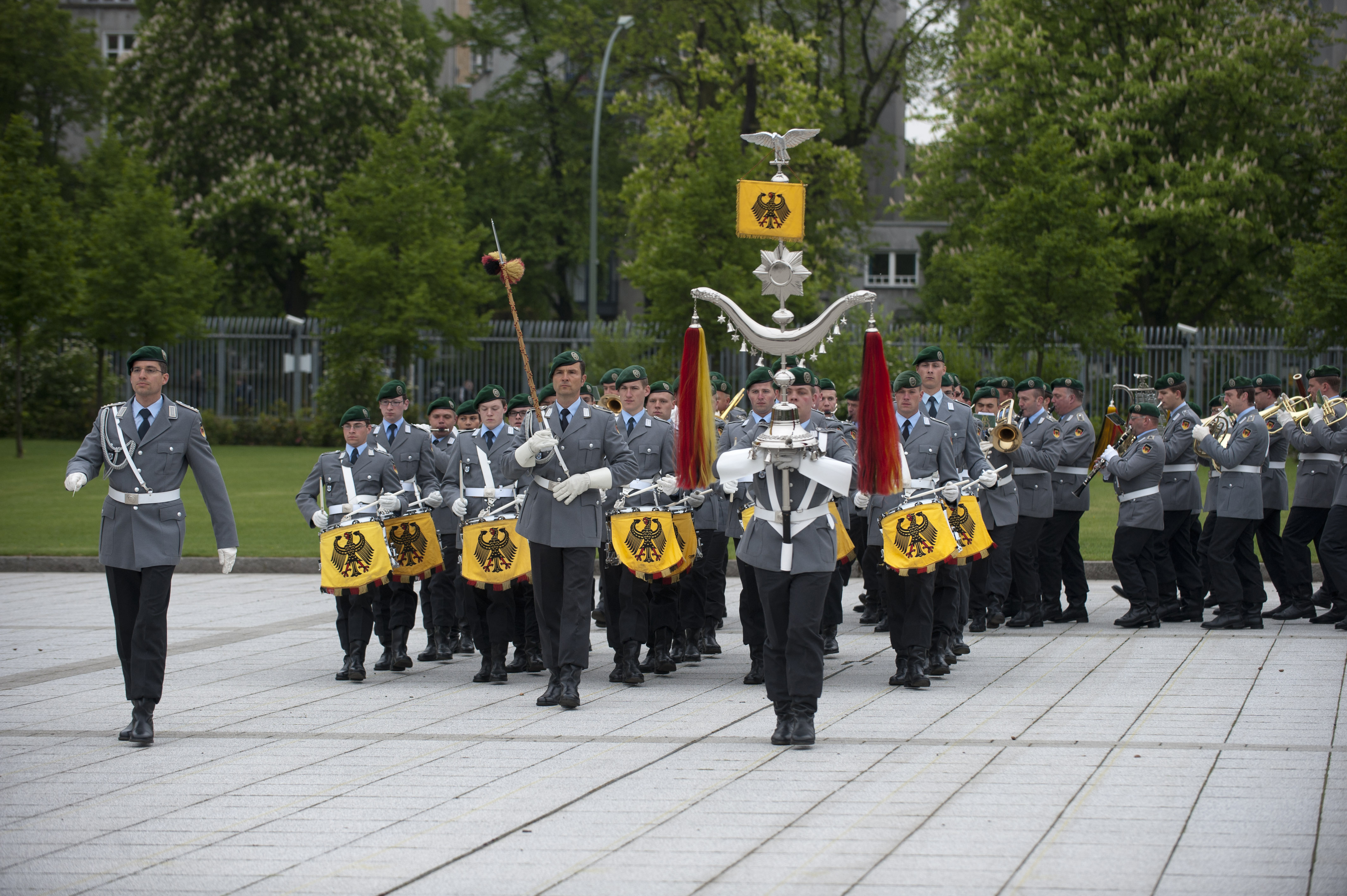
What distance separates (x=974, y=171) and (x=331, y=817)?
1303 inches

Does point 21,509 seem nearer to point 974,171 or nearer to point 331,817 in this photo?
point 331,817

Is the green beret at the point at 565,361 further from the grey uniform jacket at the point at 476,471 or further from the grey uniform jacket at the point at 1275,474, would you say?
the grey uniform jacket at the point at 1275,474

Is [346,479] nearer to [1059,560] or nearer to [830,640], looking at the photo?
[830,640]

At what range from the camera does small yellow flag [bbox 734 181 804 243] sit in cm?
904

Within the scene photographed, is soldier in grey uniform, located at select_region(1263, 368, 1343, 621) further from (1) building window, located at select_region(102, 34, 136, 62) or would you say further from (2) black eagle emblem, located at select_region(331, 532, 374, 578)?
(1) building window, located at select_region(102, 34, 136, 62)

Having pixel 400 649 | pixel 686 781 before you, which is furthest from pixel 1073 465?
pixel 686 781

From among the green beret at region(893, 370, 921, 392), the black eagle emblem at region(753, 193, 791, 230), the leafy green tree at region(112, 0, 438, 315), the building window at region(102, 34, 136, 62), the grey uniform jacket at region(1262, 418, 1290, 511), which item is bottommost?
the grey uniform jacket at region(1262, 418, 1290, 511)

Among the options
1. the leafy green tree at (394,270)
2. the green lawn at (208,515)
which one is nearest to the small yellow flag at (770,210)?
the green lawn at (208,515)

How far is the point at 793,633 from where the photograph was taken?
7.88 m

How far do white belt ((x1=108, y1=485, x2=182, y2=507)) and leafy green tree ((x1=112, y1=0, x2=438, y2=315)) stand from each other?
1283 inches

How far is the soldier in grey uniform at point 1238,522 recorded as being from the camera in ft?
40.7

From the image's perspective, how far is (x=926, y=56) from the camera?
4441 centimetres

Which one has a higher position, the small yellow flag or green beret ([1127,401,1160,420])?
→ the small yellow flag

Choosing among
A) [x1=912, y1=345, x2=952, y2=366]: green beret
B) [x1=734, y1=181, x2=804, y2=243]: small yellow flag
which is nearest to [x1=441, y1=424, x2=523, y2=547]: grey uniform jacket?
[x1=734, y1=181, x2=804, y2=243]: small yellow flag
